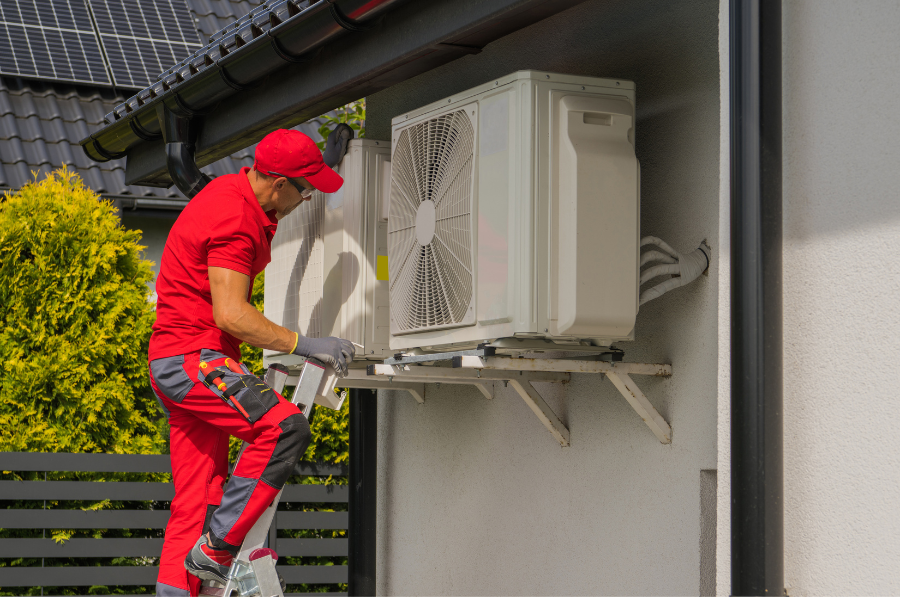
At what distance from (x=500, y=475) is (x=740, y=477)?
82.8 inches

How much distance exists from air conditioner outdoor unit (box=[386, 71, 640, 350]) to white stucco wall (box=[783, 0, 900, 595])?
2.76ft

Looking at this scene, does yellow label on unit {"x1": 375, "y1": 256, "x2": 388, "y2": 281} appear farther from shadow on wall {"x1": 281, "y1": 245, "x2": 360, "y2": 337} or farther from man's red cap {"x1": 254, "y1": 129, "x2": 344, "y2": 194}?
man's red cap {"x1": 254, "y1": 129, "x2": 344, "y2": 194}

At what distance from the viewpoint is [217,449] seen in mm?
3299

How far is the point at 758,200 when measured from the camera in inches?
83.9

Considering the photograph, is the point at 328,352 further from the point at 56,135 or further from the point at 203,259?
the point at 56,135

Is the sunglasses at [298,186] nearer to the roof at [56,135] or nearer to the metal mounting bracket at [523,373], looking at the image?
the metal mounting bracket at [523,373]

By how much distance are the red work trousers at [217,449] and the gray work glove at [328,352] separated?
0.61 ft

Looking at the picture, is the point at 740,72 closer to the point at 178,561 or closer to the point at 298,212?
the point at 178,561

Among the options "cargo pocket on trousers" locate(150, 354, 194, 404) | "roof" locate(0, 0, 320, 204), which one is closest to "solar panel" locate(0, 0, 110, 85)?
"roof" locate(0, 0, 320, 204)

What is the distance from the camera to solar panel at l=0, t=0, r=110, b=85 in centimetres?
1039

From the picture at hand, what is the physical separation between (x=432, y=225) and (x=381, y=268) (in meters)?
0.64

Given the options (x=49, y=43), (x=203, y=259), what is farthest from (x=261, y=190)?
(x=49, y=43)

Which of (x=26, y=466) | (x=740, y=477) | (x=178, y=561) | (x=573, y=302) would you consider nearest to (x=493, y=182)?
(x=573, y=302)

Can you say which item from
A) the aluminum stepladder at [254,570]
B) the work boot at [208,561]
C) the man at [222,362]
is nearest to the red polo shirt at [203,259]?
the man at [222,362]
